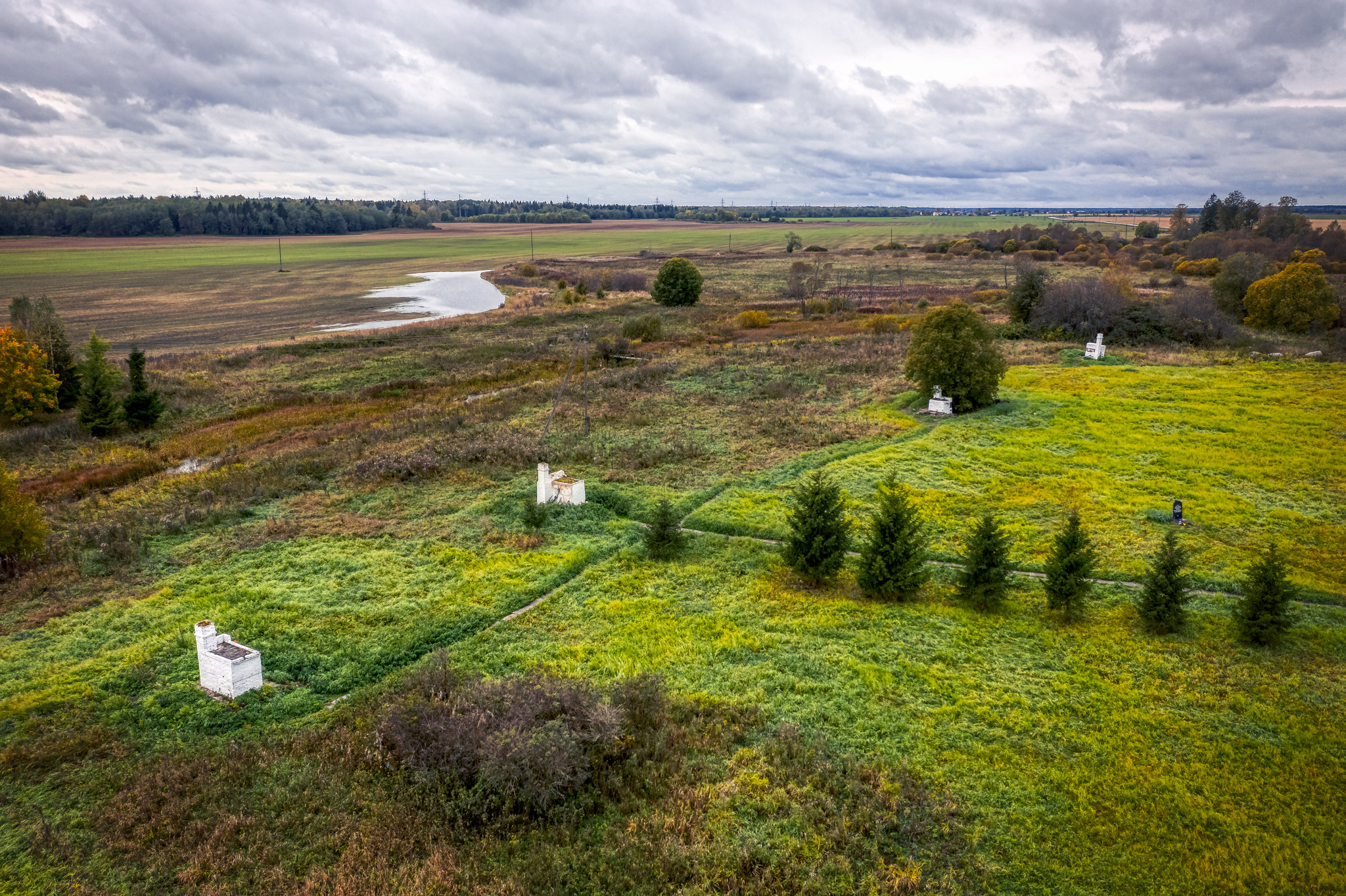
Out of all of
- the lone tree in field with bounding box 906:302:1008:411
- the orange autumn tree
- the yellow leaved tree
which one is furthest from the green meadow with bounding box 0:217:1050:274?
the yellow leaved tree

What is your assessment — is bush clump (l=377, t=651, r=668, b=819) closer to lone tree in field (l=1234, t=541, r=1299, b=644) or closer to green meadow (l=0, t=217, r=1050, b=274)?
lone tree in field (l=1234, t=541, r=1299, b=644)

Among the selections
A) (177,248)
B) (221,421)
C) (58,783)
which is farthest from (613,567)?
(177,248)

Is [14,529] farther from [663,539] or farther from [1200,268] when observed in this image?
[1200,268]

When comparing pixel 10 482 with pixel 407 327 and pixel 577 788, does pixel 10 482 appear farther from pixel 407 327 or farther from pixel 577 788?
pixel 407 327

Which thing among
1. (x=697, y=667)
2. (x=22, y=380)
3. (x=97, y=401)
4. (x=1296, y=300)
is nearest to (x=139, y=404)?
(x=97, y=401)

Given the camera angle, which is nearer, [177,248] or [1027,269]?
[1027,269]

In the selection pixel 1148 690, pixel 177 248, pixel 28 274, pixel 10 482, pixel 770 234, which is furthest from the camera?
pixel 770 234
